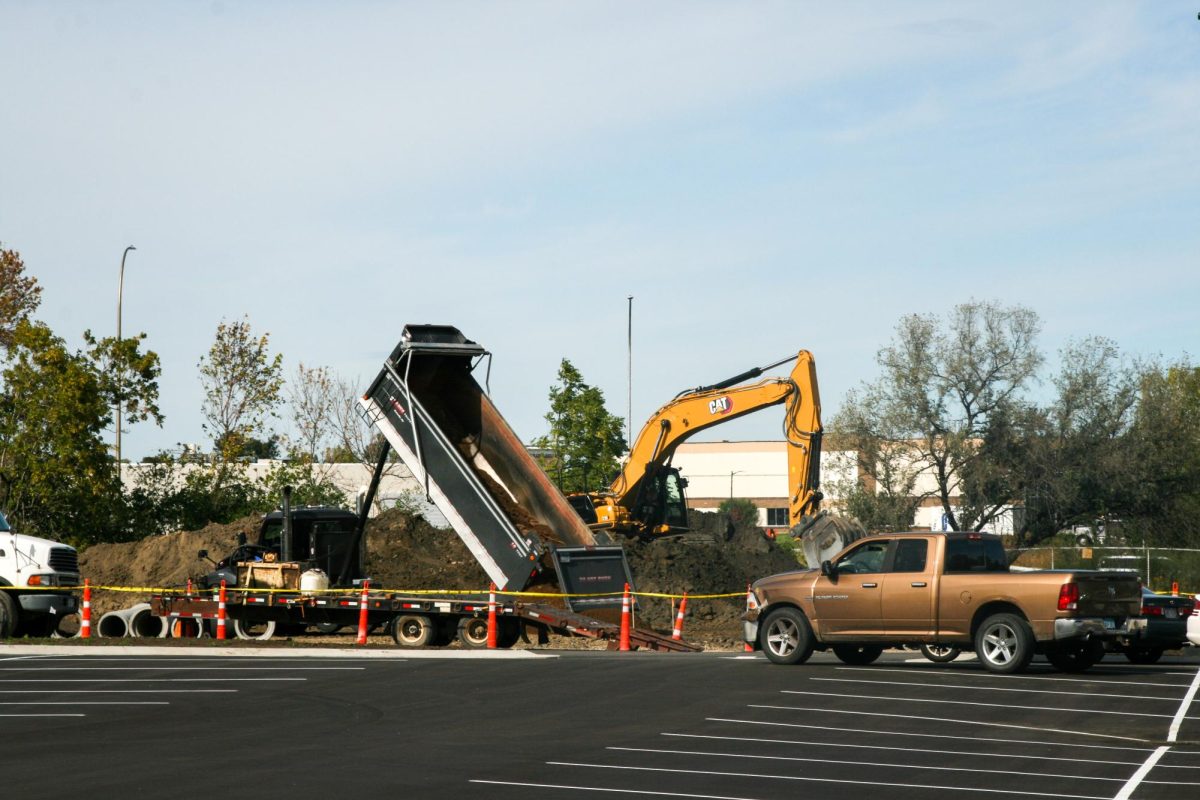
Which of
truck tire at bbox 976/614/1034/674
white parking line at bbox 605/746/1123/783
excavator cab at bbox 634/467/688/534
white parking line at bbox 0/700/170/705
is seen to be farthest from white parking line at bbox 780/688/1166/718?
excavator cab at bbox 634/467/688/534

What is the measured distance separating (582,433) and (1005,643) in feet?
168

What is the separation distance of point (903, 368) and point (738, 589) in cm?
2618

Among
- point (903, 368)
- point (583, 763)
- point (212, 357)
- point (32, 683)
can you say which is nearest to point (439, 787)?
point (583, 763)

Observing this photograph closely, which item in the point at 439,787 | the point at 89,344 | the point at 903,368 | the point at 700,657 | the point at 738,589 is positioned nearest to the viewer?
the point at 439,787

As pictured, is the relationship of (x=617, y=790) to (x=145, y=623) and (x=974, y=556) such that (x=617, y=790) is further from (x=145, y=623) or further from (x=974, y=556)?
(x=145, y=623)

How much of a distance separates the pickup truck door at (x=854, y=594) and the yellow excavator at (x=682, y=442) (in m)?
13.6

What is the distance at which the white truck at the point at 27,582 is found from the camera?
26359 millimetres

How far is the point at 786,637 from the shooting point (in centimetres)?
2059

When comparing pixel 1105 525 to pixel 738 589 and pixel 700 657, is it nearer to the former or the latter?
pixel 738 589

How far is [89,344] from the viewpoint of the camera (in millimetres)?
45156

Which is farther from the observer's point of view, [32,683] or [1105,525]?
[1105,525]

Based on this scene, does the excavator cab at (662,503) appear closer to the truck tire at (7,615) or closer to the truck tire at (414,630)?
the truck tire at (414,630)

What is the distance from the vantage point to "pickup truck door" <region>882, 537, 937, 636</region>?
1952 cm

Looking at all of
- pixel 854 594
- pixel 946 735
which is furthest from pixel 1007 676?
pixel 946 735
